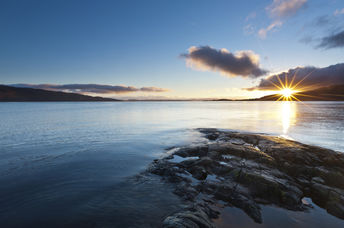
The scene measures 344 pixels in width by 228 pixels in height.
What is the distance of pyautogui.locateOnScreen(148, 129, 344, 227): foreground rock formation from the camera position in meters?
9.92

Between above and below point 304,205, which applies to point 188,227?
above

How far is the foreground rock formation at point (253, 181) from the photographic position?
391 inches

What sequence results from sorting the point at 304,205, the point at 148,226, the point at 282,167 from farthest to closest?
the point at 282,167
the point at 304,205
the point at 148,226

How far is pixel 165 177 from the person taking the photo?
13.7m

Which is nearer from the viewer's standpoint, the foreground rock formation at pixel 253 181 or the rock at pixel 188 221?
the rock at pixel 188 221

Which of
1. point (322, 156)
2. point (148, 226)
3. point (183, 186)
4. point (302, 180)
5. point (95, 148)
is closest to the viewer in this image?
point (148, 226)

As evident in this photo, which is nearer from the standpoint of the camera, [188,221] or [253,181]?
[188,221]

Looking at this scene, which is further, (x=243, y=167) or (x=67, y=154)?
(x=67, y=154)

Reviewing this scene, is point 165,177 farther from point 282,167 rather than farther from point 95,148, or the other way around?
point 95,148

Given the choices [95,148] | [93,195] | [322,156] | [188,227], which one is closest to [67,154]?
[95,148]

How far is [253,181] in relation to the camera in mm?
12133

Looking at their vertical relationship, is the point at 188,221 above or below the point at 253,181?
above

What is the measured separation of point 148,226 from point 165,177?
5324mm

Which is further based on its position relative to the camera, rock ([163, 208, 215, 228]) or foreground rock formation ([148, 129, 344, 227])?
foreground rock formation ([148, 129, 344, 227])
